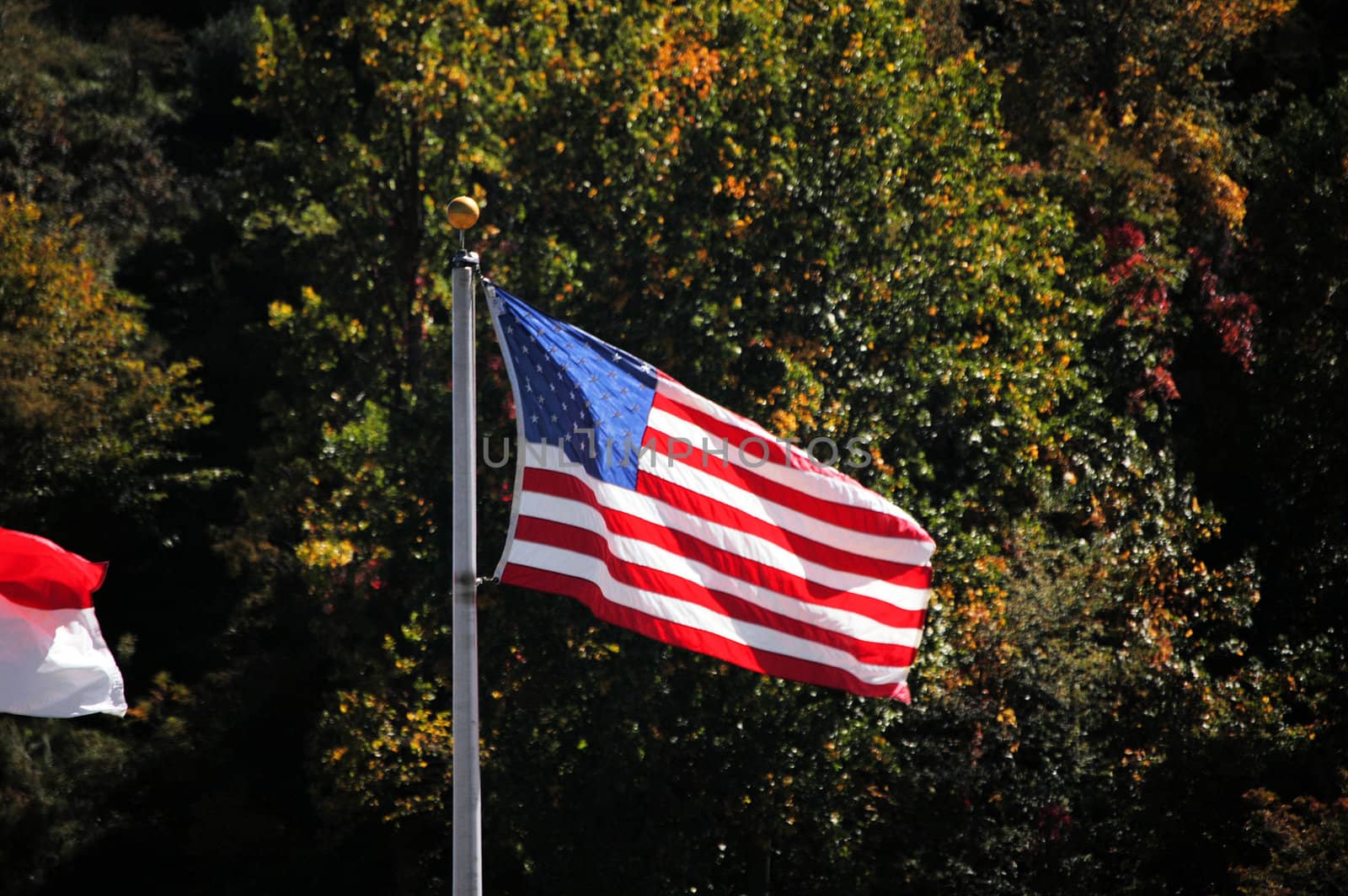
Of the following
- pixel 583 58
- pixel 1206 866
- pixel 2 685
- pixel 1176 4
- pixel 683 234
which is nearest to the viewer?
pixel 2 685

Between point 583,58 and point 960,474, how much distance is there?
6992 mm

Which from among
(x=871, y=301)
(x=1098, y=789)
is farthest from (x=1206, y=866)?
(x=871, y=301)

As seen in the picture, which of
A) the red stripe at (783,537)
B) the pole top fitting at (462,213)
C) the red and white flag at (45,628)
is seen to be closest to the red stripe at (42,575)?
the red and white flag at (45,628)

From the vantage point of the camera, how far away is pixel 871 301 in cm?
1515

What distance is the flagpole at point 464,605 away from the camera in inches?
278

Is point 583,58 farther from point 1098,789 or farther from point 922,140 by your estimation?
point 1098,789

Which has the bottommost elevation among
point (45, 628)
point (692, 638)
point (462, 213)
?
point (692, 638)

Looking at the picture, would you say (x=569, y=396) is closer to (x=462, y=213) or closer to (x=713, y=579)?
(x=462, y=213)

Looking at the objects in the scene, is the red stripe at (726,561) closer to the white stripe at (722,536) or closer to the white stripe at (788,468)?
the white stripe at (722,536)

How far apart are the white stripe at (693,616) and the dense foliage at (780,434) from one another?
20.8 ft

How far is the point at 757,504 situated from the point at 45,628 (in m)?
3.96

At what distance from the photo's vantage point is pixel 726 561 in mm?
7734

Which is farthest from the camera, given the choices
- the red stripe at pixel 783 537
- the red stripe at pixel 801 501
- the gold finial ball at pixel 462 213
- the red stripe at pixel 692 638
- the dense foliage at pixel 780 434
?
the dense foliage at pixel 780 434

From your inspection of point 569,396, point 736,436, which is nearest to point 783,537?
point 736,436
